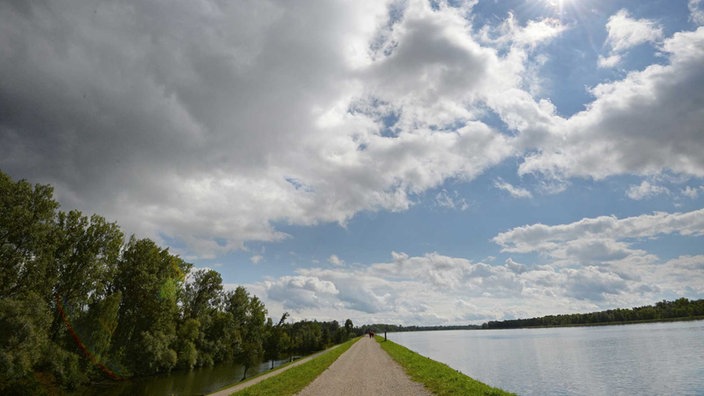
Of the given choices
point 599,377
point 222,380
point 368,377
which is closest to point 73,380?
point 222,380

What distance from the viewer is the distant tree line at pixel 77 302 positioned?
30898 millimetres

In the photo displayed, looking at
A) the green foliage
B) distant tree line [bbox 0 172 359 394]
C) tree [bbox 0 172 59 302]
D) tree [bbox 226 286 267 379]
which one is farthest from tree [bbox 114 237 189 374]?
tree [bbox 226 286 267 379]

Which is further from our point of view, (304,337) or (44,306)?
(304,337)

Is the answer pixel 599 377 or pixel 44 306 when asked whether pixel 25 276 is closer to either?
pixel 44 306

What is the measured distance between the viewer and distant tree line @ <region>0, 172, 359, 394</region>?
3090 cm

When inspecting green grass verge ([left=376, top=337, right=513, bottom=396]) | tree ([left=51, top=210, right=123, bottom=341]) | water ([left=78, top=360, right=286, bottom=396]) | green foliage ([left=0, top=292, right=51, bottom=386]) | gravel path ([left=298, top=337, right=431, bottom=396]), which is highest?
tree ([left=51, top=210, right=123, bottom=341])

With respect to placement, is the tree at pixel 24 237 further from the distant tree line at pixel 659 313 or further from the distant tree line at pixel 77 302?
the distant tree line at pixel 659 313

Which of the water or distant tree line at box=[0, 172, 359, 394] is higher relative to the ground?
distant tree line at box=[0, 172, 359, 394]

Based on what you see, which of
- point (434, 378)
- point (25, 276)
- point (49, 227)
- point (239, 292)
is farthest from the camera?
point (239, 292)

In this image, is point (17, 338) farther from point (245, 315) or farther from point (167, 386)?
point (245, 315)

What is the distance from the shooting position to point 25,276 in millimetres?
34719

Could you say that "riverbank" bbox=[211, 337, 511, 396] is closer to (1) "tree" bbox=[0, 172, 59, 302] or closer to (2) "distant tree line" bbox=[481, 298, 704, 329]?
(1) "tree" bbox=[0, 172, 59, 302]

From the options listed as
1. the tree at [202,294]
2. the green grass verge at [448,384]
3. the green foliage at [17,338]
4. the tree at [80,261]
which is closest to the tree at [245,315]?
the tree at [202,294]

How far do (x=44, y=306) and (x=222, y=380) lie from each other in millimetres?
23829
